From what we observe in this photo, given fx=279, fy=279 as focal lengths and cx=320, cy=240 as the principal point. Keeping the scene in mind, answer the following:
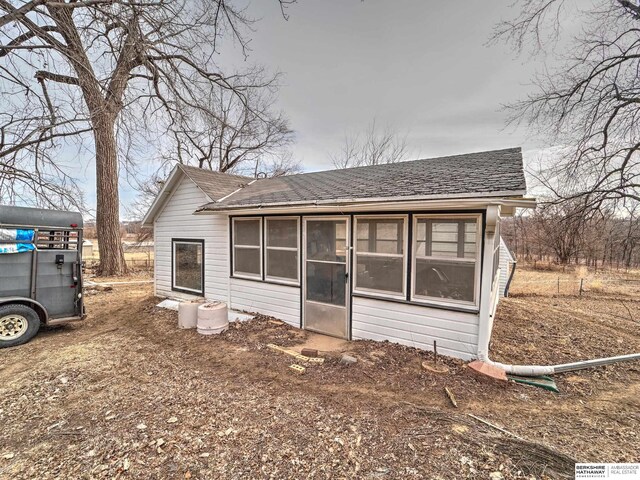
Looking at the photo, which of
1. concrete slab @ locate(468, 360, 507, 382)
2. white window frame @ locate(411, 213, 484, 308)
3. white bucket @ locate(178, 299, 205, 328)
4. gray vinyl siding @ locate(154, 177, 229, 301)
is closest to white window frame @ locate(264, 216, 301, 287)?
gray vinyl siding @ locate(154, 177, 229, 301)

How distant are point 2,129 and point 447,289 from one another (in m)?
9.98

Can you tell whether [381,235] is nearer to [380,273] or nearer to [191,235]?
[380,273]

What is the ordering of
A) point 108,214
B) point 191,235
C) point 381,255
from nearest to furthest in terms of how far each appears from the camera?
point 381,255
point 191,235
point 108,214

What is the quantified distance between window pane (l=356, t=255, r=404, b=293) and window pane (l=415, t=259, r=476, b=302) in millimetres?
318

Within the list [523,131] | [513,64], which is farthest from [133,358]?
[523,131]

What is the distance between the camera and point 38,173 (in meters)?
6.77

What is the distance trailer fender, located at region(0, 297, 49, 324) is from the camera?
5.03m

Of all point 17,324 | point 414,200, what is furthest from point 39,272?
point 414,200

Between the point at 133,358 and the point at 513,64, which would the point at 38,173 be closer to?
the point at 133,358

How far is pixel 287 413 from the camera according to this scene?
10.1 feet

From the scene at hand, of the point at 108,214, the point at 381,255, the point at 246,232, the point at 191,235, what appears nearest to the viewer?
the point at 381,255

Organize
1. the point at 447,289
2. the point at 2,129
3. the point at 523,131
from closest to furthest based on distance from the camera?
the point at 447,289 → the point at 2,129 → the point at 523,131

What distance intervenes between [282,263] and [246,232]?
127 cm

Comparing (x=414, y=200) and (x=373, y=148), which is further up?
(x=373, y=148)
